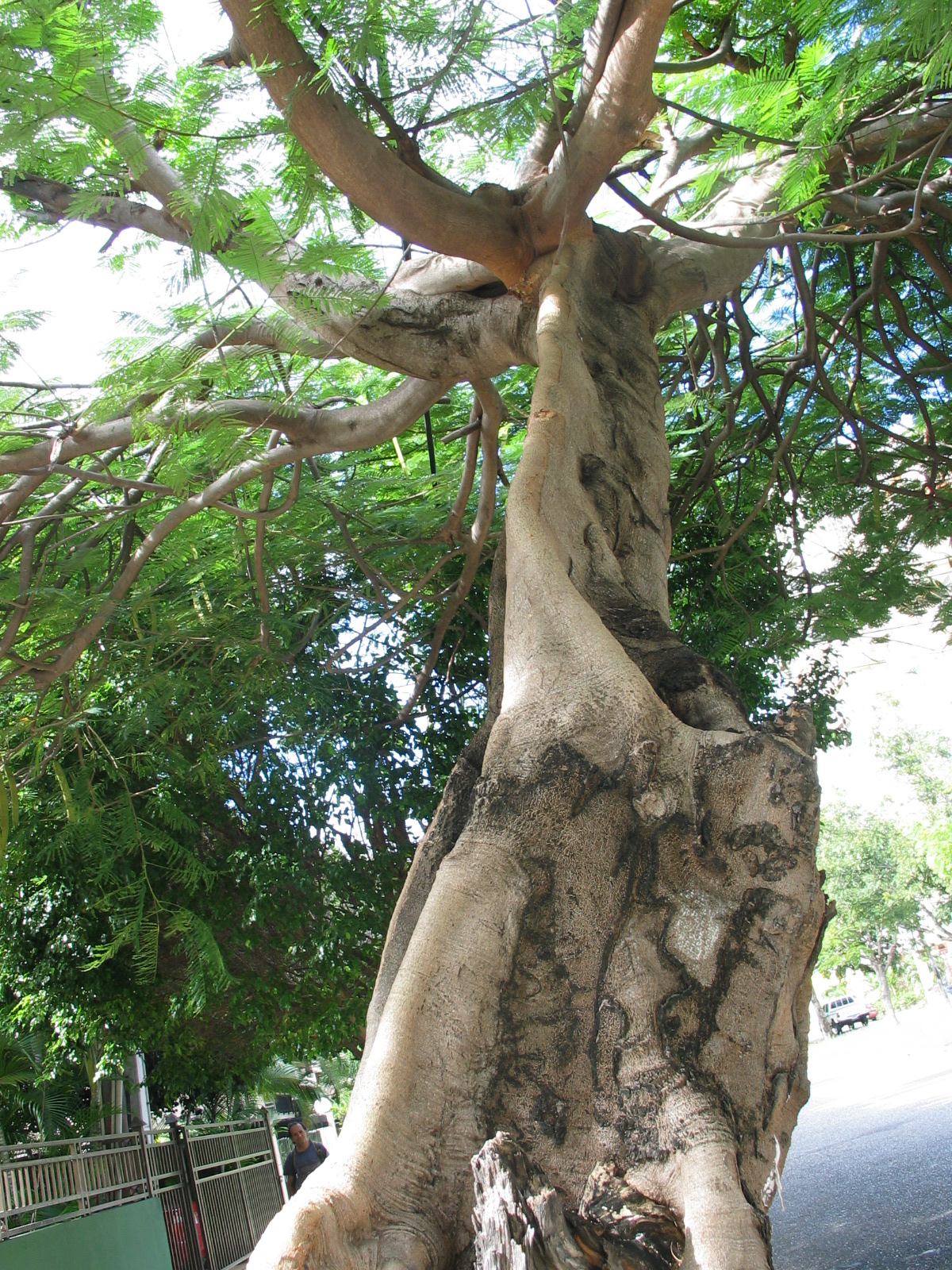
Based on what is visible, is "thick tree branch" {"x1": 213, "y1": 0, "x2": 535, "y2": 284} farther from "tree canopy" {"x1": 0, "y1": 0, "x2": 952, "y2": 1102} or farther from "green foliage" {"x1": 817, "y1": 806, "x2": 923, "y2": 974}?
"green foliage" {"x1": 817, "y1": 806, "x2": 923, "y2": 974}

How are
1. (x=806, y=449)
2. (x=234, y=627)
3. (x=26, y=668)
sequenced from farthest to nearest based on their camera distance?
(x=806, y=449)
(x=234, y=627)
(x=26, y=668)

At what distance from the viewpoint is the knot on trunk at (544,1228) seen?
1552 mm

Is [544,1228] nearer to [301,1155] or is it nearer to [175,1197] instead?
[301,1155]

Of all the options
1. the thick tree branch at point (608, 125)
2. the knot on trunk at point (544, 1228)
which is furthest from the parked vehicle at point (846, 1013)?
the knot on trunk at point (544, 1228)

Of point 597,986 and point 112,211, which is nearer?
point 597,986

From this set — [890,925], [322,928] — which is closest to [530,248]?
[322,928]

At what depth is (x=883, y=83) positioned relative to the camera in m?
3.25

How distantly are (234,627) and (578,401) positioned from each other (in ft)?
7.41

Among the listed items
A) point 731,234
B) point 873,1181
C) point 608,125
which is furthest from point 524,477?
point 873,1181

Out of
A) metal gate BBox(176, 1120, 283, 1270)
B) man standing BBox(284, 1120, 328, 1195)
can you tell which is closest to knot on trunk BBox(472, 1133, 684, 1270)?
man standing BBox(284, 1120, 328, 1195)

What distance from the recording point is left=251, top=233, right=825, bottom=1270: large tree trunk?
5.67 feet

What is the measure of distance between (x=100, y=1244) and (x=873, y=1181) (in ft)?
17.9

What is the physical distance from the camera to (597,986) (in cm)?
200

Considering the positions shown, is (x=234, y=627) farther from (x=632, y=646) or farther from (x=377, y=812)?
(x=632, y=646)
